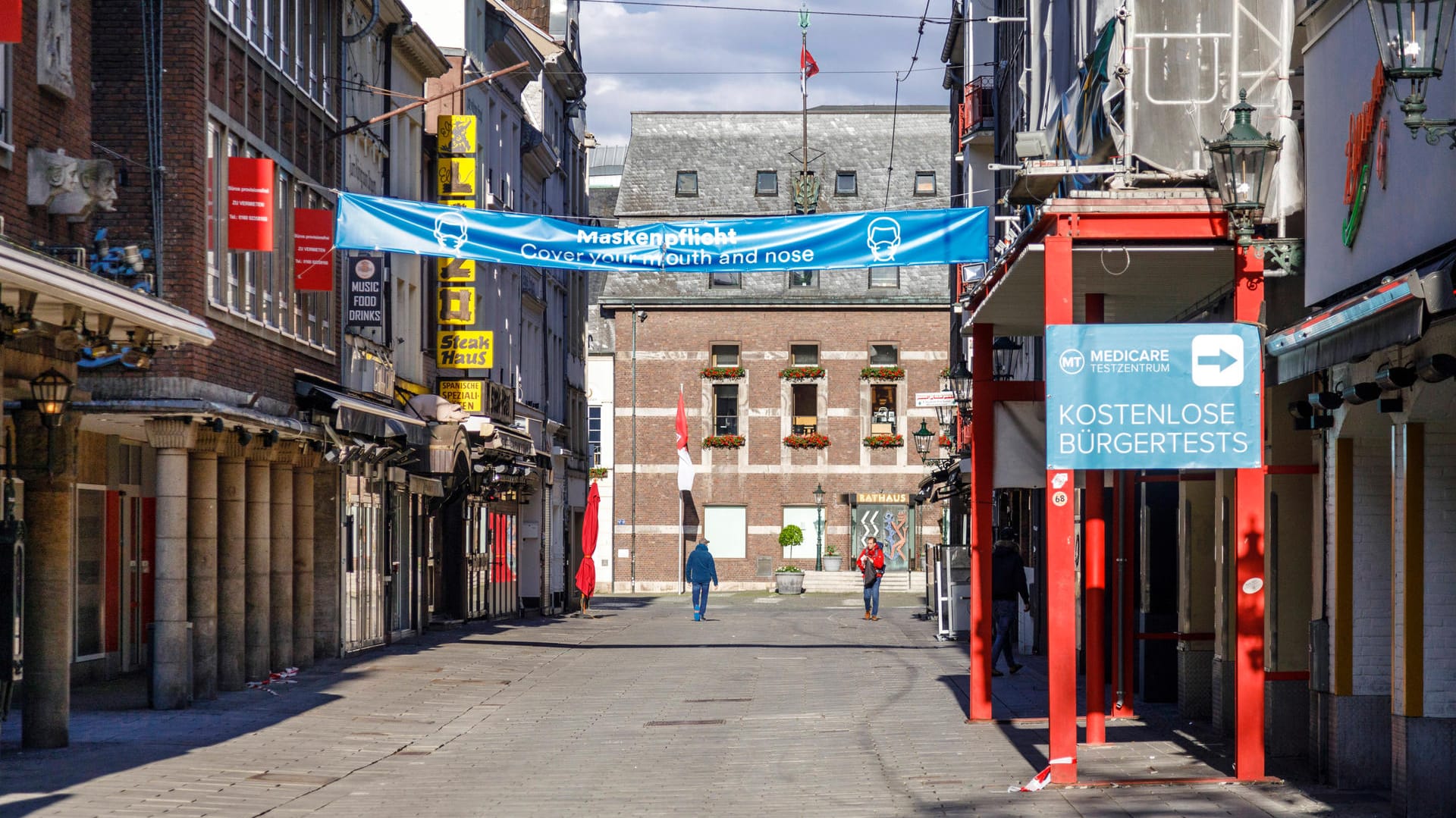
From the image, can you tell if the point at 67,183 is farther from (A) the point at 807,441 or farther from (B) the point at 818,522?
(B) the point at 818,522

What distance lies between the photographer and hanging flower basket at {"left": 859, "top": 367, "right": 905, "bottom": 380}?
64.0m

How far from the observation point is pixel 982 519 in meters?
16.1

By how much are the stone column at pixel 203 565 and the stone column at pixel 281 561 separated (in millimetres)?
3078

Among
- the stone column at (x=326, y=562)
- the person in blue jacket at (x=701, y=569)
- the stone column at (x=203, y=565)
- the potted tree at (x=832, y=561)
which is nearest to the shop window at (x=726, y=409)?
the potted tree at (x=832, y=561)

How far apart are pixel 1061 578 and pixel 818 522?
5179cm

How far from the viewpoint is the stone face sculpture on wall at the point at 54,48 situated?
15.0 metres

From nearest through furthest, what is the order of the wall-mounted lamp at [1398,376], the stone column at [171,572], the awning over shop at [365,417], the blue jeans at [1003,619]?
1. the wall-mounted lamp at [1398,376]
2. the stone column at [171,572]
3. the blue jeans at [1003,619]
4. the awning over shop at [365,417]

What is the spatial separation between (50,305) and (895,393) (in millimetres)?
52844

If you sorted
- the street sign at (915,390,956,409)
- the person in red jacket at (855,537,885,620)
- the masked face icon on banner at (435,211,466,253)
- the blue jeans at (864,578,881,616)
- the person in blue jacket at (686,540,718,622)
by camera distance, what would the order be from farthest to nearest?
the blue jeans at (864,578,881,616) < the person in red jacket at (855,537,885,620) < the person in blue jacket at (686,540,718,622) < the street sign at (915,390,956,409) < the masked face icon on banner at (435,211,466,253)

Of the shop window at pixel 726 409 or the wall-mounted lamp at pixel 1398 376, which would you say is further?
the shop window at pixel 726 409

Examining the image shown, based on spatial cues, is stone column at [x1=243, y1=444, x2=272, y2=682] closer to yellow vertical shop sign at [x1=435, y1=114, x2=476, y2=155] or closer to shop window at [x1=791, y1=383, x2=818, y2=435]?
yellow vertical shop sign at [x1=435, y1=114, x2=476, y2=155]

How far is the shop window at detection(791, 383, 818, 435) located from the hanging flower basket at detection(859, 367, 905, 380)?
6.01 ft

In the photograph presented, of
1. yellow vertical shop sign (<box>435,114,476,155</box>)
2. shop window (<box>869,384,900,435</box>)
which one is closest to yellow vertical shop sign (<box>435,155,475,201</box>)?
yellow vertical shop sign (<box>435,114,476,155</box>)

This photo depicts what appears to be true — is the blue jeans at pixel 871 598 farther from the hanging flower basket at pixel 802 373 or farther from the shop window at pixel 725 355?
the shop window at pixel 725 355
